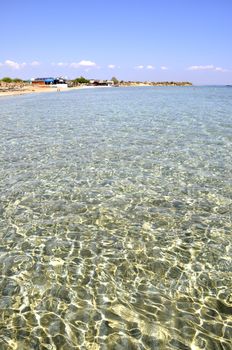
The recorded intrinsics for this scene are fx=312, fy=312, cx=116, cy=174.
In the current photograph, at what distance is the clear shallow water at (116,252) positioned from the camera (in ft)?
18.5

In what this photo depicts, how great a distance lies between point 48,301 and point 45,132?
1976 cm

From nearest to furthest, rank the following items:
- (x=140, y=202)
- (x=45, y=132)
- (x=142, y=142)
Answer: (x=140, y=202) < (x=142, y=142) < (x=45, y=132)

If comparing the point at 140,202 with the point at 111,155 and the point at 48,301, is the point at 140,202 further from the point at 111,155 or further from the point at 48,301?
the point at 111,155

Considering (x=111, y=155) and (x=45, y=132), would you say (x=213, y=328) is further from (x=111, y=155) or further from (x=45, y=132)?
(x=45, y=132)

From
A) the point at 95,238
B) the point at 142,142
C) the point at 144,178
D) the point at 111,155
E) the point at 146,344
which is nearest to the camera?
the point at 146,344

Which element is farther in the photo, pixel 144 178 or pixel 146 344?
pixel 144 178

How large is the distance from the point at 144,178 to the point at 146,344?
842cm

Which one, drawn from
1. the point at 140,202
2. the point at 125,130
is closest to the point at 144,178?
the point at 140,202

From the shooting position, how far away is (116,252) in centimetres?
795

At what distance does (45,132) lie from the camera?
24.7 m

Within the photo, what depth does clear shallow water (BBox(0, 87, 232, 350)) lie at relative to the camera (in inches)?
222

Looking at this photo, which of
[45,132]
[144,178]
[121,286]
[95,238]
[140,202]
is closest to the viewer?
[121,286]

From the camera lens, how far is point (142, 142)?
66.0 ft

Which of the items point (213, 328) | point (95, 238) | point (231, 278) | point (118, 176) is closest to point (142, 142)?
point (118, 176)
